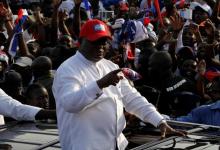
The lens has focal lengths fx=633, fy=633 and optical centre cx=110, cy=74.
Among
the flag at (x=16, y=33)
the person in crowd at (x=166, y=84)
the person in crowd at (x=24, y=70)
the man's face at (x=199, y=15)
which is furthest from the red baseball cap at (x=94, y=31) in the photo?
the man's face at (x=199, y=15)

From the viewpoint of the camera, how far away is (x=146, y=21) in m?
9.75

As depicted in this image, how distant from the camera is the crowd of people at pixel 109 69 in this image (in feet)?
12.6

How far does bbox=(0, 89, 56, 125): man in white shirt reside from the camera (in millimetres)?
5008

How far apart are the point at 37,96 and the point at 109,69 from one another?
227 centimetres

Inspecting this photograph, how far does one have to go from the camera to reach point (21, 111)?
521cm

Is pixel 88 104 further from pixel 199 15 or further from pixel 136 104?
pixel 199 15

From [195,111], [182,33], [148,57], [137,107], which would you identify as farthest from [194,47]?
[137,107]

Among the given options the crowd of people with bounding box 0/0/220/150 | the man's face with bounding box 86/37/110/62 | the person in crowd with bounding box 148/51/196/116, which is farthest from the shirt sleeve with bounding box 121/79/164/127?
the person in crowd with bounding box 148/51/196/116

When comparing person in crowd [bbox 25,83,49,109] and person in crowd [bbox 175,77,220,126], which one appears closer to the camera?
person in crowd [bbox 175,77,220,126]

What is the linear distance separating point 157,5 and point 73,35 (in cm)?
155

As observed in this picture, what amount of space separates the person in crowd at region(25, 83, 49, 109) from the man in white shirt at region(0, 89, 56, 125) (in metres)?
0.77

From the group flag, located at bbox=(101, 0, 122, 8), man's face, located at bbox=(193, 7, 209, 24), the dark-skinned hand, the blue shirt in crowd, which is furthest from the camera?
flag, located at bbox=(101, 0, 122, 8)

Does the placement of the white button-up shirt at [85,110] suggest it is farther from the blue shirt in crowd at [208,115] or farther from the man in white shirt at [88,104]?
the blue shirt in crowd at [208,115]

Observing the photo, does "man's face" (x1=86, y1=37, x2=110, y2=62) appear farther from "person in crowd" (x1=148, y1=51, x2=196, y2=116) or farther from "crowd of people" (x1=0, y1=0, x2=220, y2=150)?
"person in crowd" (x1=148, y1=51, x2=196, y2=116)
